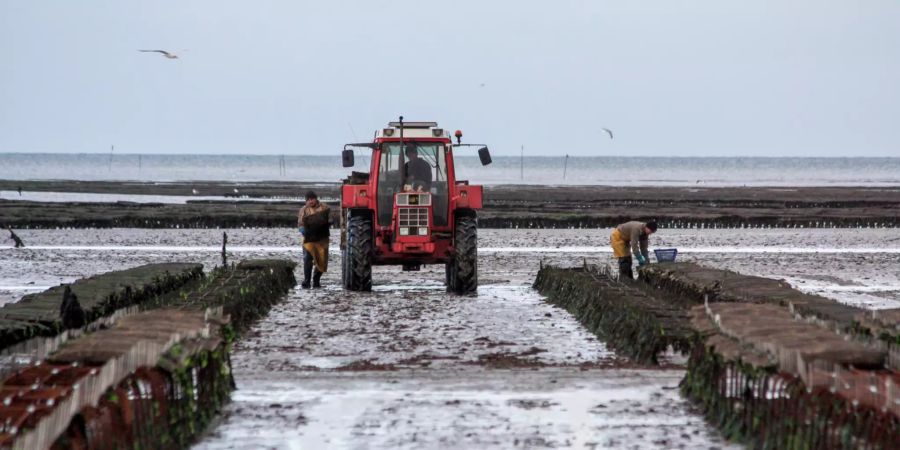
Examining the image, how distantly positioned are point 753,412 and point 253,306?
9.25 meters

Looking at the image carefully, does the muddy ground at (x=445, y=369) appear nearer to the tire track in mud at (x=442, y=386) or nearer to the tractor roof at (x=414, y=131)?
the tire track in mud at (x=442, y=386)

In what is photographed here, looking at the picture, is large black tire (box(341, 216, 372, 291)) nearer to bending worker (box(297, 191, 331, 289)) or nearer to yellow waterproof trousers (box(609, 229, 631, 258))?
bending worker (box(297, 191, 331, 289))

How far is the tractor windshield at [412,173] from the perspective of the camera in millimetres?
21125

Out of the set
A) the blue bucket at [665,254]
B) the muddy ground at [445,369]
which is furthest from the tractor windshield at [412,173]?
the blue bucket at [665,254]

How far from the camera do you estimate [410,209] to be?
20.7 metres

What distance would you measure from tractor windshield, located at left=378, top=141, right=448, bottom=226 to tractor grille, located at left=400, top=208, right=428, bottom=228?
0.43 meters

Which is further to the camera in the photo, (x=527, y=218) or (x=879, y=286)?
(x=527, y=218)

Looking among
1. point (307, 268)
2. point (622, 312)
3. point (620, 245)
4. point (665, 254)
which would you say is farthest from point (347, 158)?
point (665, 254)

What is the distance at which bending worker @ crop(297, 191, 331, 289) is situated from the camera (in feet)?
71.7

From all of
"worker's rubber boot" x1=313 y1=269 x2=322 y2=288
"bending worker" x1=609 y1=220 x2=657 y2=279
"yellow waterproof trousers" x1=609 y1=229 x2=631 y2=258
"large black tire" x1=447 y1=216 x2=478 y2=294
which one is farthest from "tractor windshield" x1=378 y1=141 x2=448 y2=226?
"yellow waterproof trousers" x1=609 y1=229 x2=631 y2=258

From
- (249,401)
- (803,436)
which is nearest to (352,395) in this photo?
(249,401)

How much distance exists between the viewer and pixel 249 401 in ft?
37.5

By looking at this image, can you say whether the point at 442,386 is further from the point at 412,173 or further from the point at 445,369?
the point at 412,173

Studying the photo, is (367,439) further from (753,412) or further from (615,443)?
(753,412)
